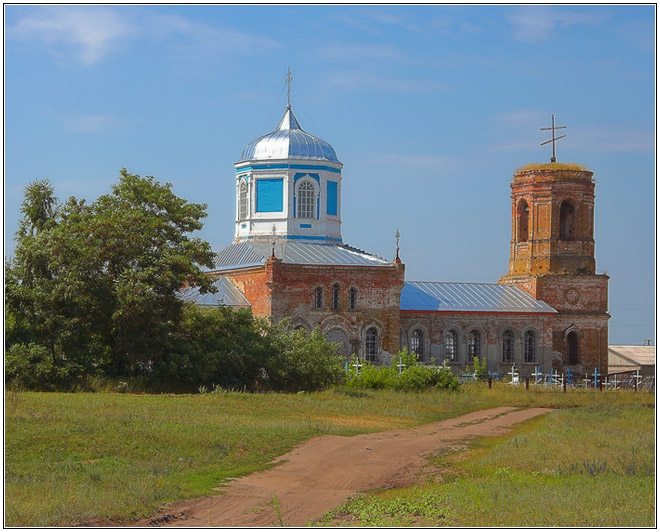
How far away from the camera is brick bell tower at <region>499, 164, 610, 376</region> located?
51.5m

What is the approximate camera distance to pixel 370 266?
43.8 m

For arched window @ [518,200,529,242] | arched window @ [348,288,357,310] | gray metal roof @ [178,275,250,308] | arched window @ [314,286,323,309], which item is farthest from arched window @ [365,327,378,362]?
arched window @ [518,200,529,242]

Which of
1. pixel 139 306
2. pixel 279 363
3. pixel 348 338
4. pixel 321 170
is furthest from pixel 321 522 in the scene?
pixel 321 170

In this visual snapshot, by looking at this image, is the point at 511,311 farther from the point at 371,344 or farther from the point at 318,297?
the point at 318,297

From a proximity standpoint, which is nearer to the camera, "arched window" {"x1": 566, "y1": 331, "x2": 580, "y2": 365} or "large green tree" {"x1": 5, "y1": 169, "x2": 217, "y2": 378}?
Result: "large green tree" {"x1": 5, "y1": 169, "x2": 217, "y2": 378}

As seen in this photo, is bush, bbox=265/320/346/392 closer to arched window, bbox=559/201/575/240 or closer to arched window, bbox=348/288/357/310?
arched window, bbox=348/288/357/310

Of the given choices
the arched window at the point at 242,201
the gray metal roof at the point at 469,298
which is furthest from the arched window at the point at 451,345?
the arched window at the point at 242,201

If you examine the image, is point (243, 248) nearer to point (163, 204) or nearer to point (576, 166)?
point (163, 204)

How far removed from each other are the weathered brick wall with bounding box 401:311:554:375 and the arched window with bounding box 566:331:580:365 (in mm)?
1990

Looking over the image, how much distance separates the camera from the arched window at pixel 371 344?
4391cm

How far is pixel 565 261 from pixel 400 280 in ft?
38.2

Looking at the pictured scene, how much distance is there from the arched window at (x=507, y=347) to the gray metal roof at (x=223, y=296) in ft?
41.2

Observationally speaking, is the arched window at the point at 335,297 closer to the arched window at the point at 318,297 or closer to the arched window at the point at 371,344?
the arched window at the point at 318,297

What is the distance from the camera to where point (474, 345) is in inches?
1921
